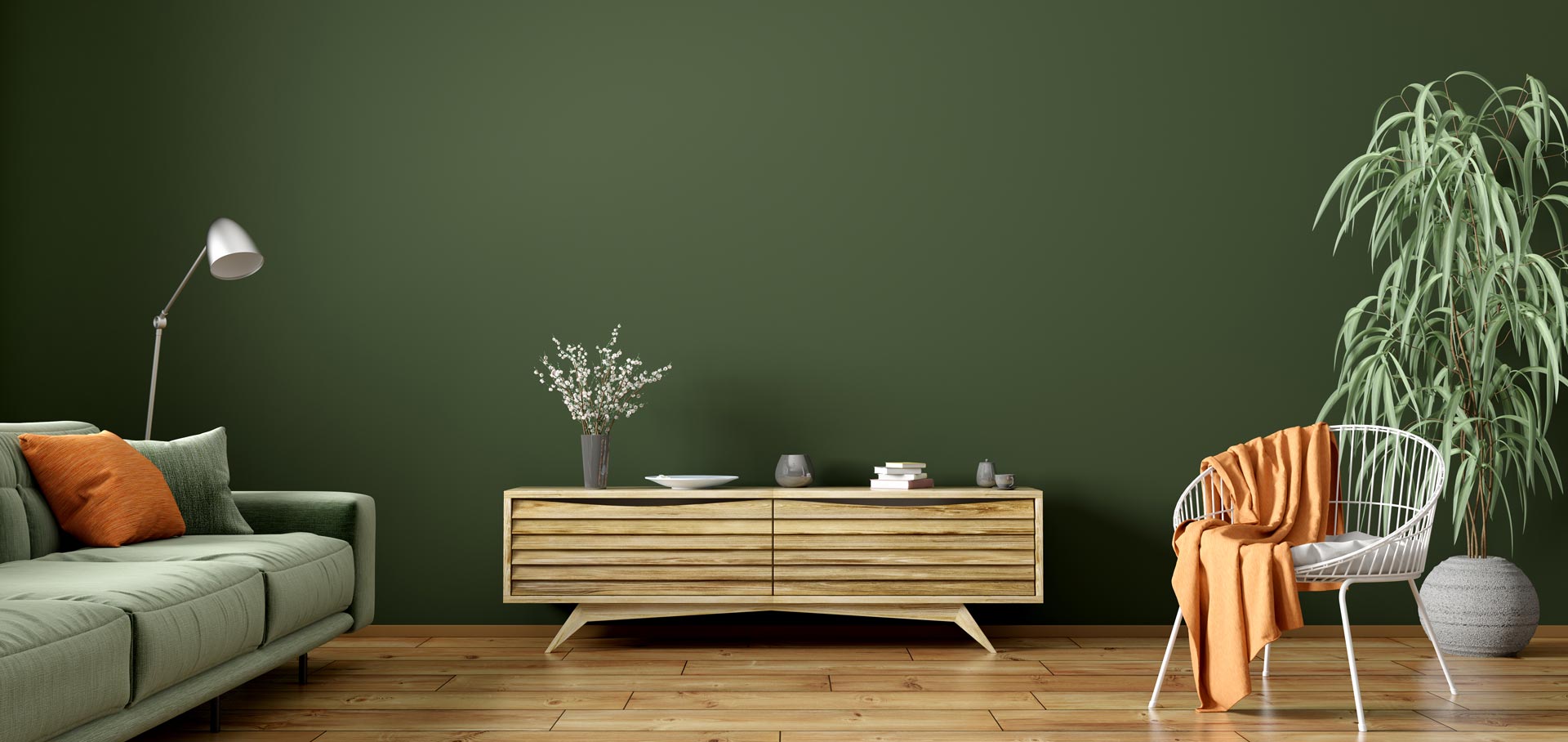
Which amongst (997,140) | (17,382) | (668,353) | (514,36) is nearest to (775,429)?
(668,353)

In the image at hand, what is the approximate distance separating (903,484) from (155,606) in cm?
247

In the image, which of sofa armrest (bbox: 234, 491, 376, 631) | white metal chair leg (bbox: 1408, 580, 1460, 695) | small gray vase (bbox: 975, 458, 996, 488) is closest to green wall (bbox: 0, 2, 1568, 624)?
small gray vase (bbox: 975, 458, 996, 488)

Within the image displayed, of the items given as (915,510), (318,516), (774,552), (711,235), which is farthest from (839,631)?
(318,516)

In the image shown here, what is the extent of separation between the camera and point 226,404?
4527mm

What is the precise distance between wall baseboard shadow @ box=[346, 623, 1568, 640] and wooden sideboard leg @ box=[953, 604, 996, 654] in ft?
0.78

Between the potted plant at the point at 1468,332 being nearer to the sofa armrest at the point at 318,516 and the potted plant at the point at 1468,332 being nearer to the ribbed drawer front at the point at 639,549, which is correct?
the ribbed drawer front at the point at 639,549

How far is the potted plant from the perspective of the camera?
388 cm

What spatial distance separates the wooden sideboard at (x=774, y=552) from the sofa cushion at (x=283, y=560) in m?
0.69

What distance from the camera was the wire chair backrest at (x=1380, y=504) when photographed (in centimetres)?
311

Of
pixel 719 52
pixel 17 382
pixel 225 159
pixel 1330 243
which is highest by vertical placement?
pixel 719 52

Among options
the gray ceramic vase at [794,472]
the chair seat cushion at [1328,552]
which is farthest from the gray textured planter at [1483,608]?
the gray ceramic vase at [794,472]

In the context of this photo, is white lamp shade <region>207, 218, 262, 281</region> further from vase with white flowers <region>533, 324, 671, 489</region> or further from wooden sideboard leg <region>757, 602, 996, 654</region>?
wooden sideboard leg <region>757, 602, 996, 654</region>

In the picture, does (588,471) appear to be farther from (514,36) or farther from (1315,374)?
(1315,374)

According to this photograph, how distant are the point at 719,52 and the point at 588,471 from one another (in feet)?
5.73
